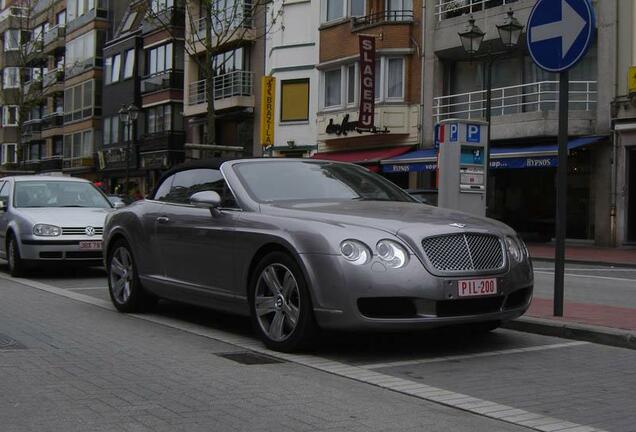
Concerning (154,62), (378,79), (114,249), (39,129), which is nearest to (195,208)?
(114,249)

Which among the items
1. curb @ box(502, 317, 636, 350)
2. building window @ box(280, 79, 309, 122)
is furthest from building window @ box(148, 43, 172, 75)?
curb @ box(502, 317, 636, 350)

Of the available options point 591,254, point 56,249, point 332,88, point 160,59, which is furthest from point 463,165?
point 160,59

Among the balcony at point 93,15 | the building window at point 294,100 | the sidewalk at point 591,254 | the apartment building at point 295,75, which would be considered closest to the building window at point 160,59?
the balcony at point 93,15

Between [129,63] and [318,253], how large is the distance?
4436cm

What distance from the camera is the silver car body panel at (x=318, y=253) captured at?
220 inches

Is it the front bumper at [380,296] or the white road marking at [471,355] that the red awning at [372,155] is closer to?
the white road marking at [471,355]

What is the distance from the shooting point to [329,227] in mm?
5820

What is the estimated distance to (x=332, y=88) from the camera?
3178cm

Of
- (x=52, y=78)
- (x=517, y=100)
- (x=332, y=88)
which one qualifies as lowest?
(x=517, y=100)

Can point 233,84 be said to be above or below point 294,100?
above

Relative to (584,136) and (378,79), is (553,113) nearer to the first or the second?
(584,136)

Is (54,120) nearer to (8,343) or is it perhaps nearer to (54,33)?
(54,33)

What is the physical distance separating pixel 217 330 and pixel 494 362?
2.65 metres

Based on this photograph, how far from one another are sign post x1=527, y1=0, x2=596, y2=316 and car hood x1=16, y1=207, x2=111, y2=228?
23.2ft
